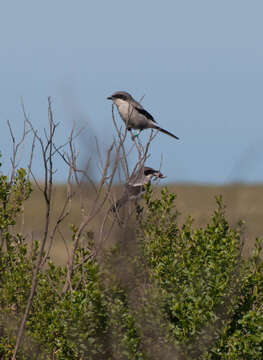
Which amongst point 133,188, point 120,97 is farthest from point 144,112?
point 133,188

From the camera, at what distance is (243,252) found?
7863 millimetres

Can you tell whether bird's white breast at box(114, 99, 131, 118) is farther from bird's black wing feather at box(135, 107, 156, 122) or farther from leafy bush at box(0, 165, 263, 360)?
leafy bush at box(0, 165, 263, 360)

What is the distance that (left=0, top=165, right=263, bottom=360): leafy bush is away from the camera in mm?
6227

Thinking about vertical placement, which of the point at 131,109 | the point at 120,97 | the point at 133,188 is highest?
the point at 120,97

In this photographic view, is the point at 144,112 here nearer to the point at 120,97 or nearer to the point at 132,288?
the point at 120,97

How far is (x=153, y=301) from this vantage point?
648cm

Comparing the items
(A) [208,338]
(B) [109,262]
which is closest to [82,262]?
(B) [109,262]

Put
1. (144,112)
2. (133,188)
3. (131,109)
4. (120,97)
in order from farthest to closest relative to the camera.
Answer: (144,112)
(120,97)
(131,109)
(133,188)

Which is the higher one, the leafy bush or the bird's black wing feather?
the bird's black wing feather

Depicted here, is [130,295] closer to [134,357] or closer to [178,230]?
[134,357]

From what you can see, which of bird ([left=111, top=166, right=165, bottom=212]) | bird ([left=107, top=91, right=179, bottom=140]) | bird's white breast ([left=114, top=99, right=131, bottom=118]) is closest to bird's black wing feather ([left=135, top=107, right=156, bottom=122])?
bird ([left=107, top=91, right=179, bottom=140])

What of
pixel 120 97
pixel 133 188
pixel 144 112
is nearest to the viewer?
pixel 133 188

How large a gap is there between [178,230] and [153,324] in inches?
69.1

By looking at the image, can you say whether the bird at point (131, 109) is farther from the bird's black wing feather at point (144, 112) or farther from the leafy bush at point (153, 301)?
the leafy bush at point (153, 301)
